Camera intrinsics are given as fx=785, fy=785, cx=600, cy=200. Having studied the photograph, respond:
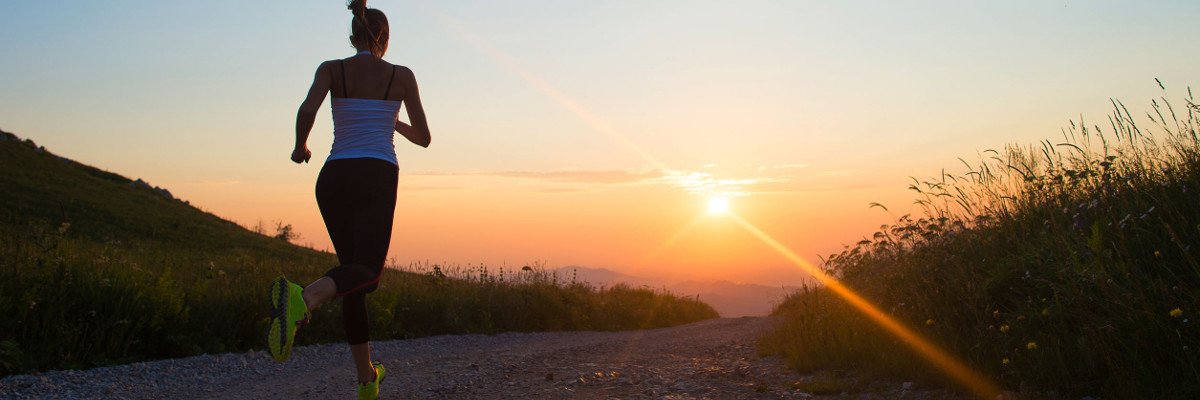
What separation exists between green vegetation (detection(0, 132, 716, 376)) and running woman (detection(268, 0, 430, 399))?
4951mm

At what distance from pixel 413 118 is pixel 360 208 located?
2.66 feet

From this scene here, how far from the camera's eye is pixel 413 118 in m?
4.98

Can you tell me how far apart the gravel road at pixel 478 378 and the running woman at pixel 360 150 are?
2.29m

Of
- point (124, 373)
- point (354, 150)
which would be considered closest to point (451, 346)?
point (124, 373)

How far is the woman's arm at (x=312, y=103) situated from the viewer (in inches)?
175

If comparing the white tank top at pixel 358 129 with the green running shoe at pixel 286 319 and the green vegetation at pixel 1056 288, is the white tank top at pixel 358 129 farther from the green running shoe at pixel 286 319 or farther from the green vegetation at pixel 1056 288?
Answer: the green vegetation at pixel 1056 288

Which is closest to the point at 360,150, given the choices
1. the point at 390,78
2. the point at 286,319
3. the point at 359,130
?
the point at 359,130

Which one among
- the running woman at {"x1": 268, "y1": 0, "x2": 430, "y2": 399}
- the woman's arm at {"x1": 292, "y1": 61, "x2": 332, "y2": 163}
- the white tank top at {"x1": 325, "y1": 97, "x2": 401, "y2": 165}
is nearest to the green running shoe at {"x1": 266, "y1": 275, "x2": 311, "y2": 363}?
the running woman at {"x1": 268, "y1": 0, "x2": 430, "y2": 399}

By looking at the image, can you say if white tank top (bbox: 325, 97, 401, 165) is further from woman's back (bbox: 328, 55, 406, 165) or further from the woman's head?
the woman's head

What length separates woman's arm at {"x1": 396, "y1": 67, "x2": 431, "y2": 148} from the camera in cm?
480

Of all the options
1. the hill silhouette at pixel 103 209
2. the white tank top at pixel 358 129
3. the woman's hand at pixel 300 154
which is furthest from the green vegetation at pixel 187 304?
the white tank top at pixel 358 129

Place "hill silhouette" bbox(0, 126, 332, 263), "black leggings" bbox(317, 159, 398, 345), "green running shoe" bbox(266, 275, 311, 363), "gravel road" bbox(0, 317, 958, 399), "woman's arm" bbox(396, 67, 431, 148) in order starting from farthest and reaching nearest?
"hill silhouette" bbox(0, 126, 332, 263), "gravel road" bbox(0, 317, 958, 399), "woman's arm" bbox(396, 67, 431, 148), "black leggings" bbox(317, 159, 398, 345), "green running shoe" bbox(266, 275, 311, 363)

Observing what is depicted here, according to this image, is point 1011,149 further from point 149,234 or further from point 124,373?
point 149,234

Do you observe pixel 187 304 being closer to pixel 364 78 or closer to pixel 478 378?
pixel 478 378
